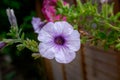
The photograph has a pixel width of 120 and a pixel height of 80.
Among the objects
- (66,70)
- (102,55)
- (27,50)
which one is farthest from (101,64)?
(27,50)

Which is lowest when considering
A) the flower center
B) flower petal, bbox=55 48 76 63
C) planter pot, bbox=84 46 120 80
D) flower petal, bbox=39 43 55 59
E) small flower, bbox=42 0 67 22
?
planter pot, bbox=84 46 120 80

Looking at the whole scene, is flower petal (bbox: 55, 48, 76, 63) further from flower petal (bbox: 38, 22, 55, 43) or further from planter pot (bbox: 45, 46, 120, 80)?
planter pot (bbox: 45, 46, 120, 80)

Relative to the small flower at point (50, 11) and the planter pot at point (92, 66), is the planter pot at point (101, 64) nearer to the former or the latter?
the planter pot at point (92, 66)

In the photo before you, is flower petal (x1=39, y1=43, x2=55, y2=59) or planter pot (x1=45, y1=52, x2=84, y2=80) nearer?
flower petal (x1=39, y1=43, x2=55, y2=59)

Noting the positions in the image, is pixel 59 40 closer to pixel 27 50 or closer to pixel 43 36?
pixel 43 36

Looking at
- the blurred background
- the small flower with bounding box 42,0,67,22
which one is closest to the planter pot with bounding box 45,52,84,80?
the blurred background

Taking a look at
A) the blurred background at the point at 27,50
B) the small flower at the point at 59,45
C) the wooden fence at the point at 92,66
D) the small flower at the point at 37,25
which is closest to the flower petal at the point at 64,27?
the small flower at the point at 59,45

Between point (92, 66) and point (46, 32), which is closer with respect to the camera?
point (46, 32)
